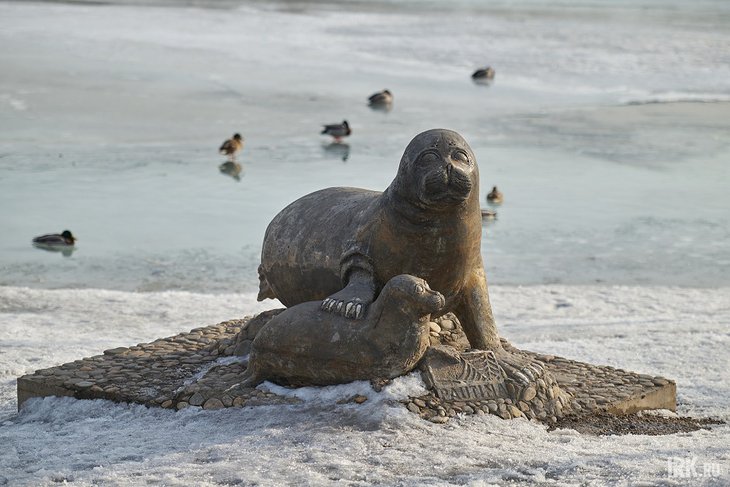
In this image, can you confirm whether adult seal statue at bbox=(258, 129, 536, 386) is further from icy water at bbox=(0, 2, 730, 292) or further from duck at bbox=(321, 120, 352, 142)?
duck at bbox=(321, 120, 352, 142)

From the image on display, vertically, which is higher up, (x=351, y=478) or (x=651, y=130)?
(x=651, y=130)

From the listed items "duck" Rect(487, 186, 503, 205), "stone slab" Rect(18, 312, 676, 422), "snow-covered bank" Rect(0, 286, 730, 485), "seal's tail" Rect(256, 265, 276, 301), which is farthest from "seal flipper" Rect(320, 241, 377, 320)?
"duck" Rect(487, 186, 503, 205)

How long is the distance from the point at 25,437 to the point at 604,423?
10.1 feet

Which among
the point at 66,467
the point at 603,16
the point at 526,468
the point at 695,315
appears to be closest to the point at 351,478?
the point at 526,468

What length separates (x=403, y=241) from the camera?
655 centimetres

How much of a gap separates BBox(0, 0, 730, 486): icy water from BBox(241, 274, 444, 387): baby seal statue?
Result: 0.39 ft

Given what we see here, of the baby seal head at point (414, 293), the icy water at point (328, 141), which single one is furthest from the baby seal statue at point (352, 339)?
the icy water at point (328, 141)

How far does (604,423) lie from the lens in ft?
22.0

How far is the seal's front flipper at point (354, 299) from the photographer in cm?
638

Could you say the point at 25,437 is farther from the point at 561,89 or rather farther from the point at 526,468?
the point at 561,89

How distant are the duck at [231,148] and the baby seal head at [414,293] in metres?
9.24

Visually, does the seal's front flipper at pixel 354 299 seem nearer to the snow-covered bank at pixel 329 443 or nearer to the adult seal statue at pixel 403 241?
the adult seal statue at pixel 403 241

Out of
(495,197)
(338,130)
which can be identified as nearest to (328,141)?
(338,130)

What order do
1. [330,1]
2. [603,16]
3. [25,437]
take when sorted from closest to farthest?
[25,437] → [603,16] → [330,1]
